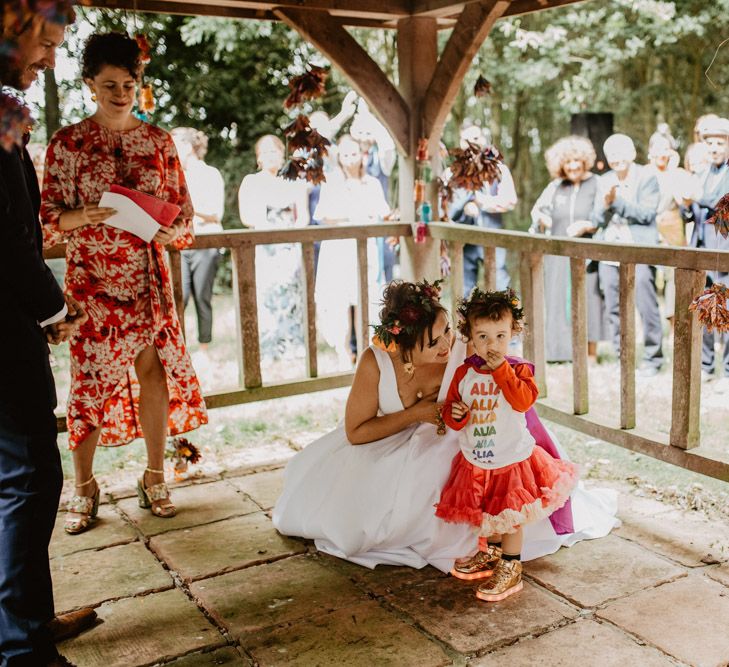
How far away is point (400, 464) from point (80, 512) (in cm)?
139

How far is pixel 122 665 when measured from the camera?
2406 millimetres

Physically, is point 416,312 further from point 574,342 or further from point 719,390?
point 719,390

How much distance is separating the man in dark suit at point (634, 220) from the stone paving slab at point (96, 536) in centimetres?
398

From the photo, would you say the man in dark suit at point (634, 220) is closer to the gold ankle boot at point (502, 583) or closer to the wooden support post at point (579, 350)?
the wooden support post at point (579, 350)

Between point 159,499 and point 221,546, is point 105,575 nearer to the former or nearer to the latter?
point 221,546

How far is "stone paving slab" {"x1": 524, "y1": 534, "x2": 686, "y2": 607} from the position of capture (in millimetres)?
2783

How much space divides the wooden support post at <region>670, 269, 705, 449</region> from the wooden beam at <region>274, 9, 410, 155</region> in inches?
78.3

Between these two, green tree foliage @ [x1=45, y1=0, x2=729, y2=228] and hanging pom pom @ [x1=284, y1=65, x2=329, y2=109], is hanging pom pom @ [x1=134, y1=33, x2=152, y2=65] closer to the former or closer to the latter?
hanging pom pom @ [x1=284, y1=65, x2=329, y2=109]

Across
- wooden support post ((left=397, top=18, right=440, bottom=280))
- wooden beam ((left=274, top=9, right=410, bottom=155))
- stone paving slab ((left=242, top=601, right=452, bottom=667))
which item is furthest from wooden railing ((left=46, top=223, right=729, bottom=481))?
stone paving slab ((left=242, top=601, right=452, bottom=667))

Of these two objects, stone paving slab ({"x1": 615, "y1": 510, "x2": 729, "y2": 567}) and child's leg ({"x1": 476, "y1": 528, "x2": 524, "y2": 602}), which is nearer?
child's leg ({"x1": 476, "y1": 528, "x2": 524, "y2": 602})

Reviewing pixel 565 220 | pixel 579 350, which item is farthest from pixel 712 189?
pixel 579 350

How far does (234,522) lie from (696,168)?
432 cm

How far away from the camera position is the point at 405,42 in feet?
15.4

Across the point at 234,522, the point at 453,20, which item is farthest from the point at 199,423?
the point at 453,20
